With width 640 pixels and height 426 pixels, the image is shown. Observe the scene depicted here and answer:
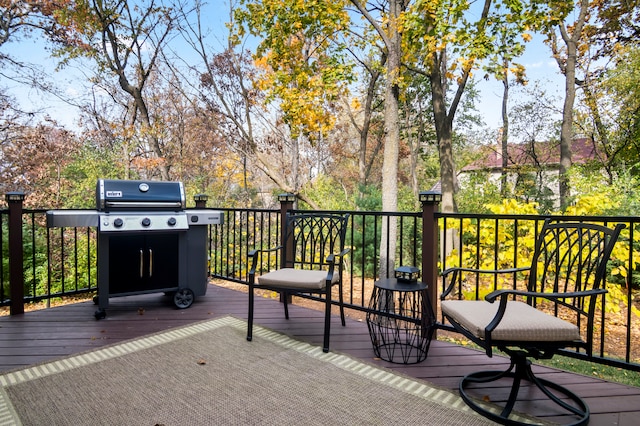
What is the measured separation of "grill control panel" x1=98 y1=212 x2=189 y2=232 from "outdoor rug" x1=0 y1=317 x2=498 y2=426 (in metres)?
0.92

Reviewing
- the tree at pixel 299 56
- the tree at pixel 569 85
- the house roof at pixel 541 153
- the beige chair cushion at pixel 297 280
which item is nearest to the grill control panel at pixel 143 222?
the beige chair cushion at pixel 297 280

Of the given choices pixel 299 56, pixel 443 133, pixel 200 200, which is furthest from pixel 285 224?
pixel 443 133

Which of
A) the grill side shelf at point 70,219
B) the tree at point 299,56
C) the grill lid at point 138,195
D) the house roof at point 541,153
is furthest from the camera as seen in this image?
the house roof at point 541,153

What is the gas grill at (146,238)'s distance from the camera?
3.12 meters

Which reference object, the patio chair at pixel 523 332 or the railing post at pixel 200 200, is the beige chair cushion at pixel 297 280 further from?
the railing post at pixel 200 200

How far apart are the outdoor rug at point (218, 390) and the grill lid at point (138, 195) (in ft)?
3.78

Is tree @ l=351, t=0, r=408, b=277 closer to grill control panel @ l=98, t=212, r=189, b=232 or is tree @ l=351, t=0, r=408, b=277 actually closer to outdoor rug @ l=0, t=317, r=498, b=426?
grill control panel @ l=98, t=212, r=189, b=232

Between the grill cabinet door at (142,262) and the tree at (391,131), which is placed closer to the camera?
the grill cabinet door at (142,262)

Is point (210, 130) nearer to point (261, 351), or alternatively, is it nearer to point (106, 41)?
point (106, 41)

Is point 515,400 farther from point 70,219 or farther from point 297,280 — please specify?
point 70,219

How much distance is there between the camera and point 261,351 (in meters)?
2.58

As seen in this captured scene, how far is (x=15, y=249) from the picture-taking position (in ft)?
10.6

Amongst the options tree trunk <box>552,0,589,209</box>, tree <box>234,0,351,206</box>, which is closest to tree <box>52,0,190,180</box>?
tree <box>234,0,351,206</box>

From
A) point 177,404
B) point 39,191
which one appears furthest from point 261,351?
point 39,191
